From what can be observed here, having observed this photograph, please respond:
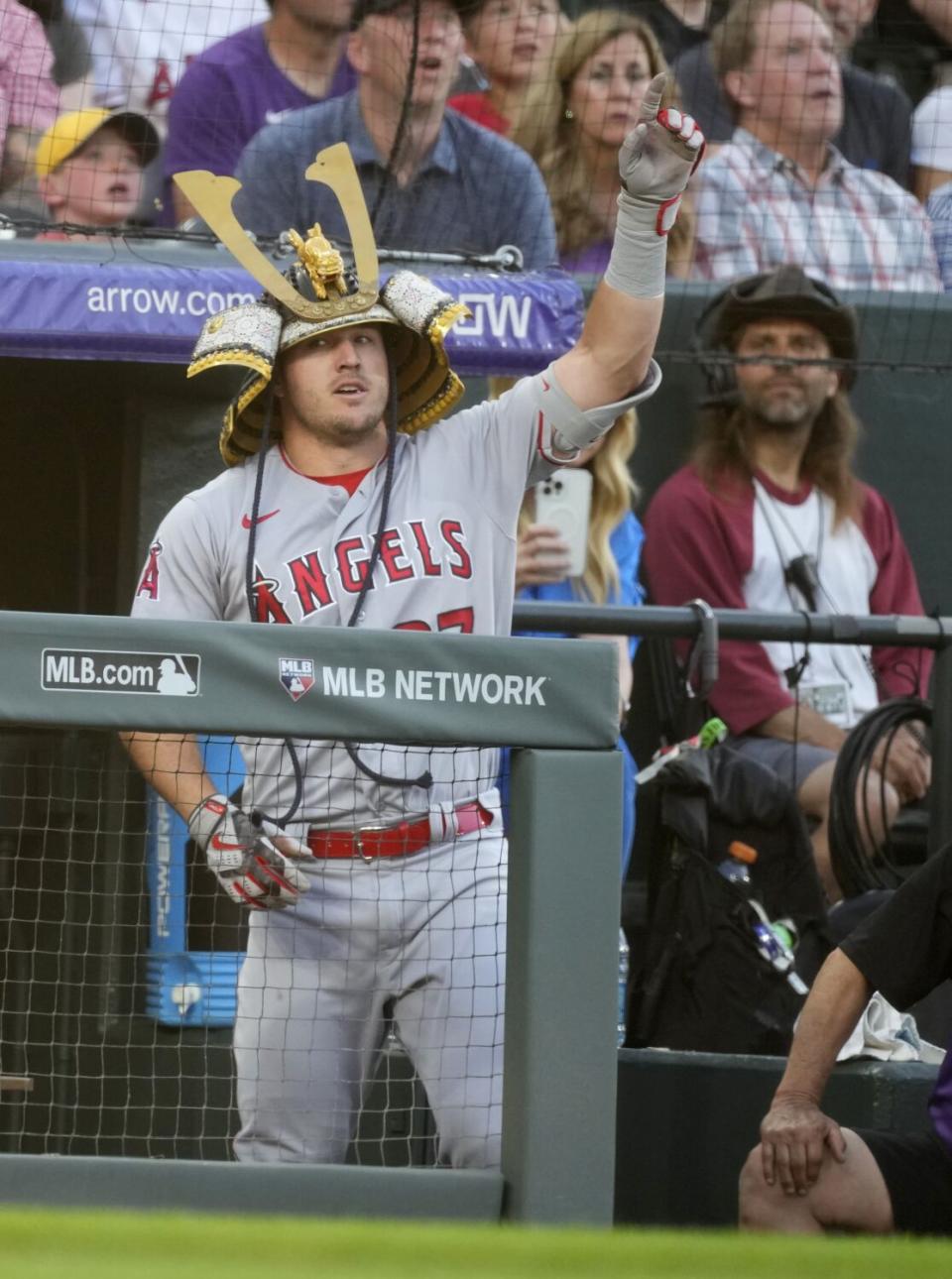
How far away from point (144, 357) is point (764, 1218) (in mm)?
2680

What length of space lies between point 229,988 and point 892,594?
253cm

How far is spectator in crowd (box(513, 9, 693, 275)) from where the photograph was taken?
674 centimetres

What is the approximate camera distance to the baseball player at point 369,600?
12.0ft

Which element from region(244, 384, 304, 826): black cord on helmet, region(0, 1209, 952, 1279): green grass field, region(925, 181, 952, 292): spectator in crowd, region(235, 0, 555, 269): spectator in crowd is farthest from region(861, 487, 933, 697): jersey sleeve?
region(0, 1209, 952, 1279): green grass field

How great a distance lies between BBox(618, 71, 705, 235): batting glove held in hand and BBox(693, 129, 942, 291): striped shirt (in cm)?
317

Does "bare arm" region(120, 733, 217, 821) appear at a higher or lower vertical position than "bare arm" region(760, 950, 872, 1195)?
higher

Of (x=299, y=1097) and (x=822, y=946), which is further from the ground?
(x=822, y=946)

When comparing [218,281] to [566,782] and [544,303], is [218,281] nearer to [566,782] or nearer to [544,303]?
[544,303]

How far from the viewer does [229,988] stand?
5.14 metres

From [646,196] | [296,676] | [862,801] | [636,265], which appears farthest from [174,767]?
[862,801]

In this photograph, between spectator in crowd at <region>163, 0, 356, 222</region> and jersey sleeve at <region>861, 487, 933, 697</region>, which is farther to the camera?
jersey sleeve at <region>861, 487, 933, 697</region>

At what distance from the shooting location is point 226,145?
6.33m

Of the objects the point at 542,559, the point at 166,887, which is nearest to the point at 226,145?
the point at 542,559

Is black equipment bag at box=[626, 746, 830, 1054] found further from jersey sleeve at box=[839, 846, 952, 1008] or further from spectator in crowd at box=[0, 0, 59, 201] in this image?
spectator in crowd at box=[0, 0, 59, 201]
